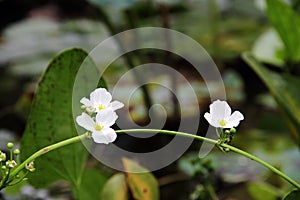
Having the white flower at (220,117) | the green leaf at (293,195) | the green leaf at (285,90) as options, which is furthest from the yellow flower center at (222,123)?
the green leaf at (285,90)

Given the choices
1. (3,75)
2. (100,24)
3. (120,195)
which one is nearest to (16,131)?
(3,75)

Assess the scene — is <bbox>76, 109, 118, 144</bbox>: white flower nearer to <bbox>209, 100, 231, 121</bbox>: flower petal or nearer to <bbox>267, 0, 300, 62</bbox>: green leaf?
<bbox>209, 100, 231, 121</bbox>: flower petal

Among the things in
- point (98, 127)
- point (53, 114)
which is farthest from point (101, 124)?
point (53, 114)

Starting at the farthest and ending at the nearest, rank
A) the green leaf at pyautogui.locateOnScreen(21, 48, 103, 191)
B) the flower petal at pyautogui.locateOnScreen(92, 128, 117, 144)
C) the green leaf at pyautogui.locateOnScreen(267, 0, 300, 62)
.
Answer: the green leaf at pyautogui.locateOnScreen(267, 0, 300, 62) → the green leaf at pyautogui.locateOnScreen(21, 48, 103, 191) → the flower petal at pyautogui.locateOnScreen(92, 128, 117, 144)

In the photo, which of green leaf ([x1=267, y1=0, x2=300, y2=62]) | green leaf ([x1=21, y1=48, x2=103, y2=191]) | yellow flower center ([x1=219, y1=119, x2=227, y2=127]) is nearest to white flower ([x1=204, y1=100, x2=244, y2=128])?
yellow flower center ([x1=219, y1=119, x2=227, y2=127])

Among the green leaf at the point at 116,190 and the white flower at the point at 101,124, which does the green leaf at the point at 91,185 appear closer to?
the green leaf at the point at 116,190
